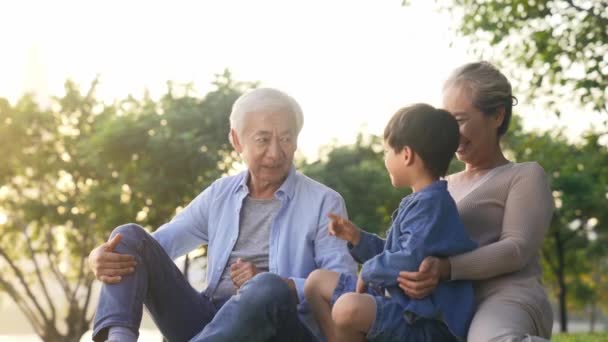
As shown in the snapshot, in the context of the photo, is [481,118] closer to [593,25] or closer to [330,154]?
[593,25]

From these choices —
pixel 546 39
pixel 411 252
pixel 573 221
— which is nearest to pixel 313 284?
pixel 411 252

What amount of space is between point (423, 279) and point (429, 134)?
52 centimetres

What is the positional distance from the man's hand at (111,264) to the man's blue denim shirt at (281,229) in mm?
569

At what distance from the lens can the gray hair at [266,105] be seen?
3949 mm

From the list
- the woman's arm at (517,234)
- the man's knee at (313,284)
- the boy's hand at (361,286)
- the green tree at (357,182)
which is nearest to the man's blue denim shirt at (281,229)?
the man's knee at (313,284)

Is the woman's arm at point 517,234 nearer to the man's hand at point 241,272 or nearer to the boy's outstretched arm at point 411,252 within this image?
the boy's outstretched arm at point 411,252

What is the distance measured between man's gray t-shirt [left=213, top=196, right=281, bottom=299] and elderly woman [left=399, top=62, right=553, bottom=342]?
2.71ft

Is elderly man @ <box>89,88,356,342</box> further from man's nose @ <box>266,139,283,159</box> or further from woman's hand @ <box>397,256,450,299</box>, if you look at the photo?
woman's hand @ <box>397,256,450,299</box>

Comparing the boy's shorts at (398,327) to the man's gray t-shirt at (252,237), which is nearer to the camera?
the boy's shorts at (398,327)

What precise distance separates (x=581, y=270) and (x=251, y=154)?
34501 millimetres

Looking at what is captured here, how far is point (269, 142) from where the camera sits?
3945 millimetres

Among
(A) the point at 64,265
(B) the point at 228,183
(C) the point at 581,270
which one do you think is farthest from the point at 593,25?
(C) the point at 581,270

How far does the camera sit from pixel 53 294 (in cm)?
2297

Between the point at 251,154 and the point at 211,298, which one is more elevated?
the point at 251,154
